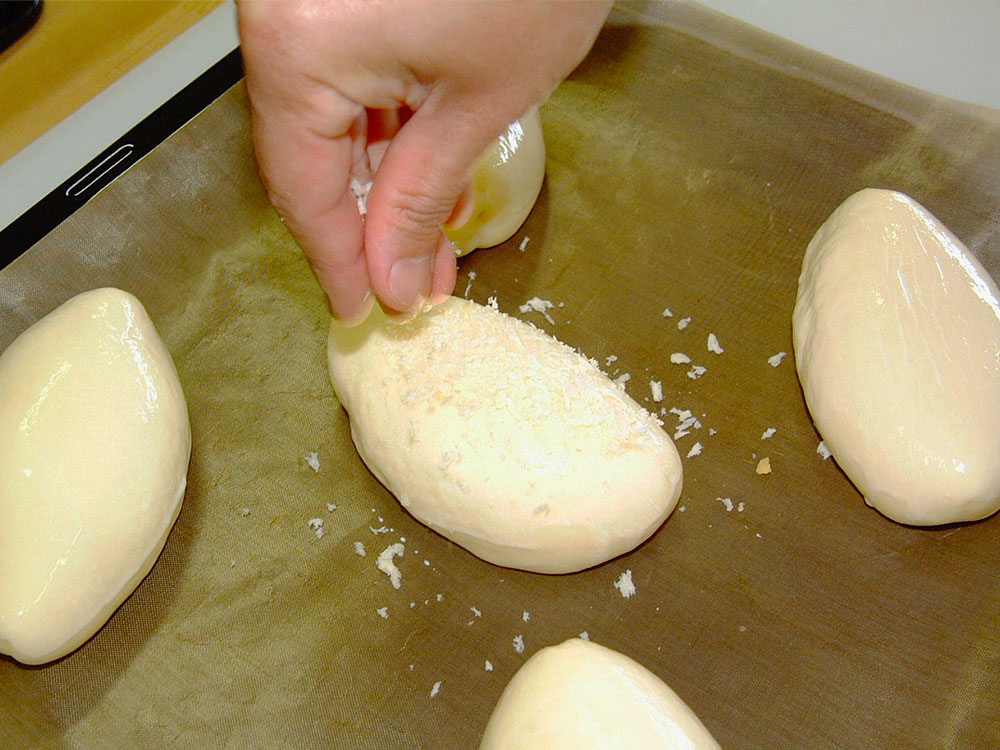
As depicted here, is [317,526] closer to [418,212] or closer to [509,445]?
[509,445]

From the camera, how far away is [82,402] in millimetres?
968

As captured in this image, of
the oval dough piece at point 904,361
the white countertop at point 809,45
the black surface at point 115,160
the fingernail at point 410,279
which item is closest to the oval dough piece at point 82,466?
the black surface at point 115,160

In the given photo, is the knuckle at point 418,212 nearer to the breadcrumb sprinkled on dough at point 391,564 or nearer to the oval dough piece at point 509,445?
the oval dough piece at point 509,445

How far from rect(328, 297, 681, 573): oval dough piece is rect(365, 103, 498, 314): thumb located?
193 millimetres

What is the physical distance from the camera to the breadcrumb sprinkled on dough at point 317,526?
1.02 m

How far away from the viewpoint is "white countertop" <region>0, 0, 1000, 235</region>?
1388mm

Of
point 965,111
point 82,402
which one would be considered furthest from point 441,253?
point 965,111

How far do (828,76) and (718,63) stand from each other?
159 millimetres

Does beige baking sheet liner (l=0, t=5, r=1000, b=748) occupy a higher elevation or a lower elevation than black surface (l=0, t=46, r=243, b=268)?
lower

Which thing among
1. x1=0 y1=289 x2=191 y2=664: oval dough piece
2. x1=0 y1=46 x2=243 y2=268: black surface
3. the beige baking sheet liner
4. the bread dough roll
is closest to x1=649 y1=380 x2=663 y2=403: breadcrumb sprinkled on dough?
the beige baking sheet liner

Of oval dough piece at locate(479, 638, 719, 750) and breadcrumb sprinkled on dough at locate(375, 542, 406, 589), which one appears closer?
oval dough piece at locate(479, 638, 719, 750)

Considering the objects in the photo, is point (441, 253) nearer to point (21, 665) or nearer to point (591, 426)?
point (591, 426)

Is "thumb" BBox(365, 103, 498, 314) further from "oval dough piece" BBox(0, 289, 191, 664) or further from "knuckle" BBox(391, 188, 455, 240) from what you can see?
"oval dough piece" BBox(0, 289, 191, 664)

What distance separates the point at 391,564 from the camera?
39.2 inches
